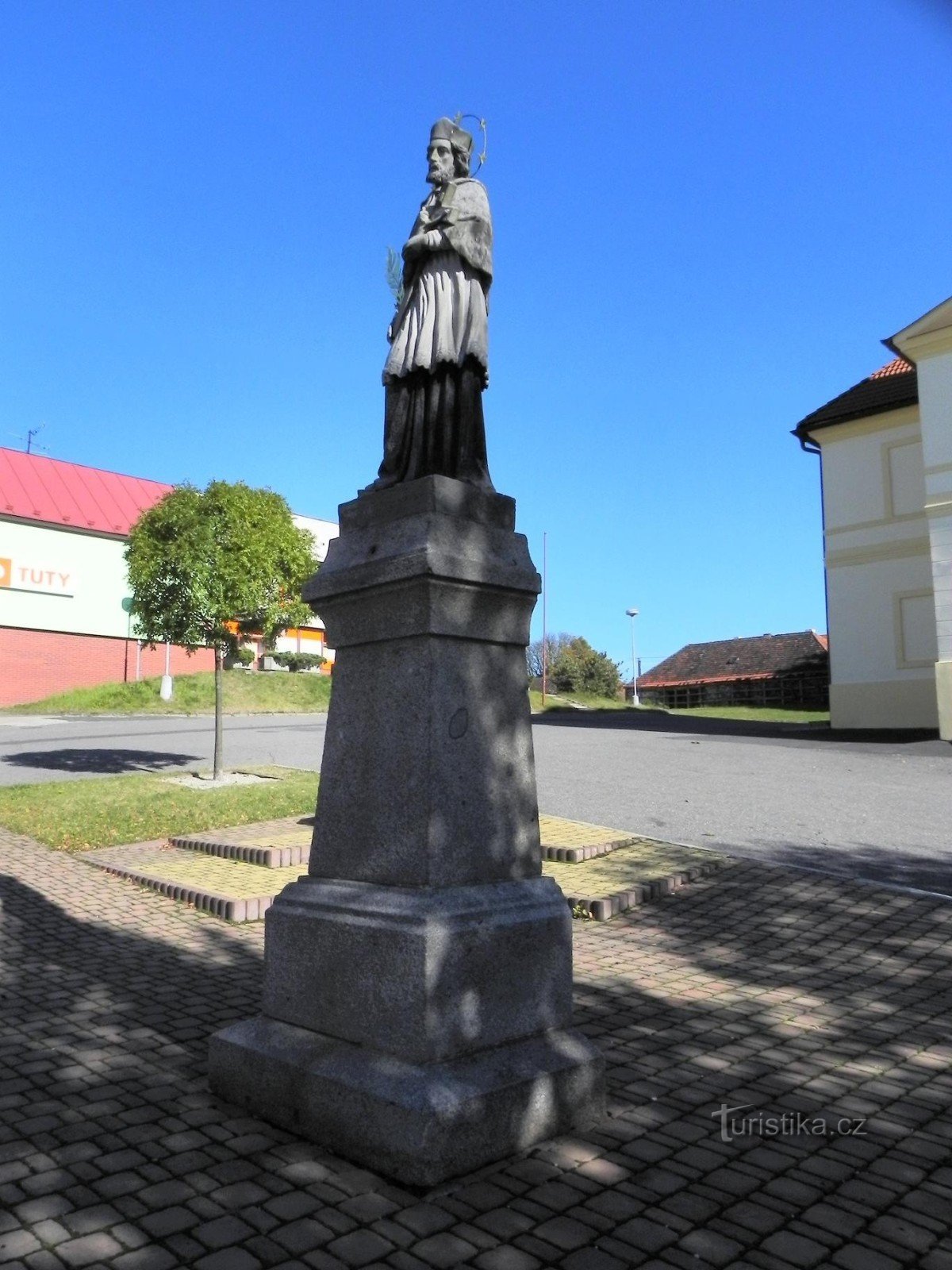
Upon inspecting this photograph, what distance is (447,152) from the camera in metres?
4.33

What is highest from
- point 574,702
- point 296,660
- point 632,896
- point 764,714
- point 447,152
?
point 447,152

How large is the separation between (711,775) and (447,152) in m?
10.7

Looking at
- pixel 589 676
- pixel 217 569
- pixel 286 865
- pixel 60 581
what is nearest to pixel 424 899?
pixel 286 865

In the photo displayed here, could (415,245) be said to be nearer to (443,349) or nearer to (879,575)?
(443,349)

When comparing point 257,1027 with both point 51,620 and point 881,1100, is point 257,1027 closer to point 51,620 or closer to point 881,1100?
point 881,1100

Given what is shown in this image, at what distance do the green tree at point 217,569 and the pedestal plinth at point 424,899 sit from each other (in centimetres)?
946

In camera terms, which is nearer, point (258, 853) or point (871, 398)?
point (258, 853)

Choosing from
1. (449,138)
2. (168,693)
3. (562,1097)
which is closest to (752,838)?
(562,1097)

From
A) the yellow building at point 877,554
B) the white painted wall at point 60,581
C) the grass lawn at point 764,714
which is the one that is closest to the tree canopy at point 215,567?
the yellow building at point 877,554

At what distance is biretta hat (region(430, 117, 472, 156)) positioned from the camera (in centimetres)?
435

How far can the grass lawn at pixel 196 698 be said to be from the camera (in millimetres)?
30203

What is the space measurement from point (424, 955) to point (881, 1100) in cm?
192

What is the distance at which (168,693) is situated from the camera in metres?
31.4

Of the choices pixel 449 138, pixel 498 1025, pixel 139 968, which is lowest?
pixel 139 968
